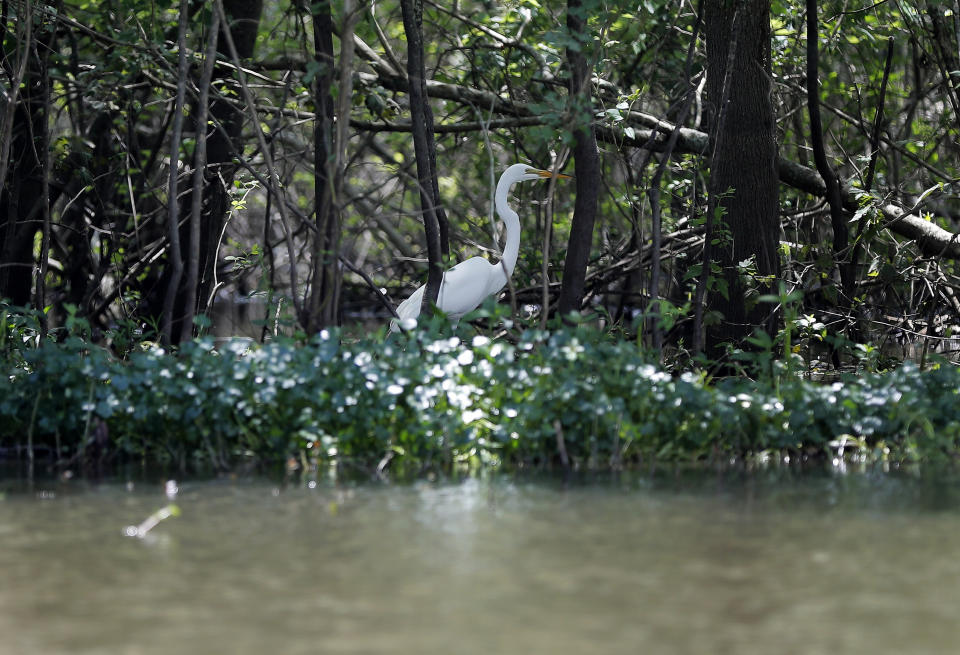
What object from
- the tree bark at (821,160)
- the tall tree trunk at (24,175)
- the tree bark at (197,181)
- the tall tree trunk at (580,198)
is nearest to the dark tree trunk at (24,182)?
the tall tree trunk at (24,175)

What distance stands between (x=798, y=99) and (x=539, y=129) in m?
5.16

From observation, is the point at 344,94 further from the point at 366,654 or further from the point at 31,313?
the point at 366,654

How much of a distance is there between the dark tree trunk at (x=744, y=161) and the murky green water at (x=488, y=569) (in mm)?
3155

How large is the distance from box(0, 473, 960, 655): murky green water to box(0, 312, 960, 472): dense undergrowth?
516 mm

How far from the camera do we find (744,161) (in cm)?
827

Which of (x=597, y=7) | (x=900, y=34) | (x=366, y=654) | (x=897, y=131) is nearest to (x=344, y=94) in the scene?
(x=597, y=7)

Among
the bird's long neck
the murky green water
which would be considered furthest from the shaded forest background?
the murky green water

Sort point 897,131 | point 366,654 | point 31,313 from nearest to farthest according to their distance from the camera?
point 366,654
point 31,313
point 897,131

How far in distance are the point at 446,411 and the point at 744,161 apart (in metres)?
3.45

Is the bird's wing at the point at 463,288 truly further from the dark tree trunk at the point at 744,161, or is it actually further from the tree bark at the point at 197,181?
the tree bark at the point at 197,181

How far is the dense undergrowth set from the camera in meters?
5.76

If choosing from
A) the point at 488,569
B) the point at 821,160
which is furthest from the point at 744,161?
the point at 488,569

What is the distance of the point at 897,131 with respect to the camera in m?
Result: 13.1

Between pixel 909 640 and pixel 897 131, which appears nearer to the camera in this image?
pixel 909 640
